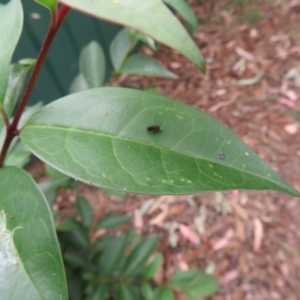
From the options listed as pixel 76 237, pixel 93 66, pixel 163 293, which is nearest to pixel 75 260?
pixel 76 237

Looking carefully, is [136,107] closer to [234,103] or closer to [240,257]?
[240,257]

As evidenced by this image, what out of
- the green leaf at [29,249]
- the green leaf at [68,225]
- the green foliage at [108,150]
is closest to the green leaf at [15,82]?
the green foliage at [108,150]

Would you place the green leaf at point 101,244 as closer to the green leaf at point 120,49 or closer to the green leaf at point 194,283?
the green leaf at point 194,283

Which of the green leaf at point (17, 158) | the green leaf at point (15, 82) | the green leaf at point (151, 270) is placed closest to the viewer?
the green leaf at point (15, 82)

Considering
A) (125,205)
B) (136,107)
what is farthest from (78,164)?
(125,205)

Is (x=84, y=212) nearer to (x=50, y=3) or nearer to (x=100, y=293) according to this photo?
(x=100, y=293)

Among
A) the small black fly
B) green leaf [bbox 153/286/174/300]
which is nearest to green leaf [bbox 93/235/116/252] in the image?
green leaf [bbox 153/286/174/300]
